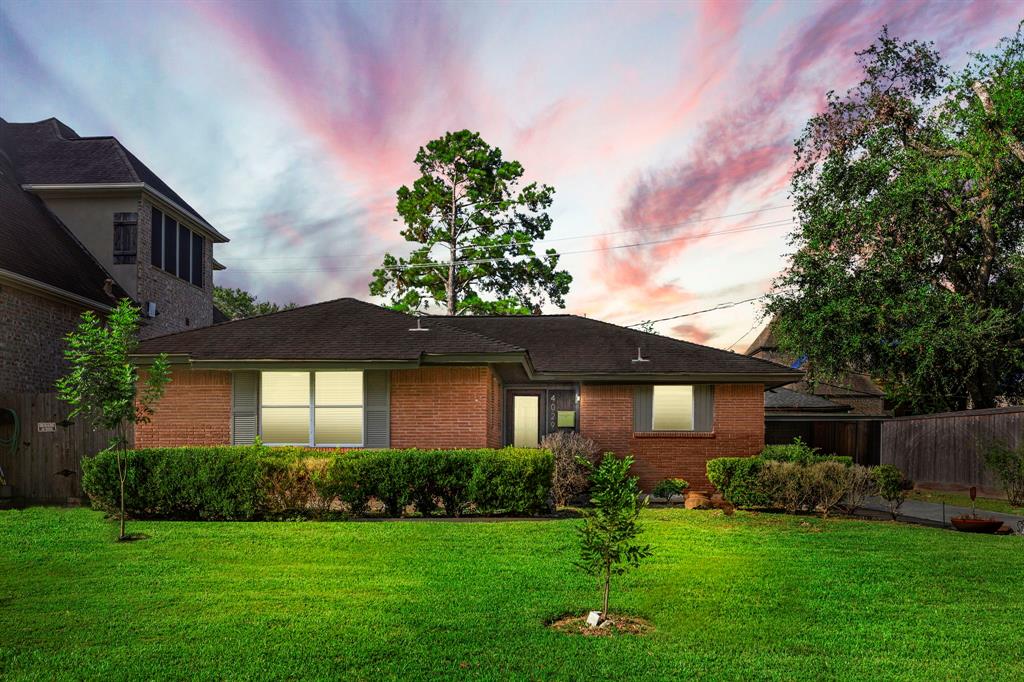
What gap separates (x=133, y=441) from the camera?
16109 millimetres

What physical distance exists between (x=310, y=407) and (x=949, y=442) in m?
16.6

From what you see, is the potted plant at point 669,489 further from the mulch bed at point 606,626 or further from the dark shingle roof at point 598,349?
the mulch bed at point 606,626

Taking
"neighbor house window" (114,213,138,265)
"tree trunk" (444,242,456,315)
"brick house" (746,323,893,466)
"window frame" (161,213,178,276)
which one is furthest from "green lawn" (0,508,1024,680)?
"tree trunk" (444,242,456,315)

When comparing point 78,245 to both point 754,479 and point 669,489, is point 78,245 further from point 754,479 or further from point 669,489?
point 754,479

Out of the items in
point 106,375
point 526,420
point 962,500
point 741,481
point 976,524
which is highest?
point 106,375

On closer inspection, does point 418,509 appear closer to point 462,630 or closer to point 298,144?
point 462,630

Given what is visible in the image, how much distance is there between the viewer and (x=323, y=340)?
16000 mm

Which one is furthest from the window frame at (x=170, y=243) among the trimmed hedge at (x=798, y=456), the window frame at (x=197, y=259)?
the trimmed hedge at (x=798, y=456)

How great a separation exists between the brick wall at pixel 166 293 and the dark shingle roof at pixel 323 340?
6514mm

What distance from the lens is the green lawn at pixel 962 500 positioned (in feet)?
54.7

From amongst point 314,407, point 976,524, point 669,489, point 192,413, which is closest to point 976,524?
point 976,524

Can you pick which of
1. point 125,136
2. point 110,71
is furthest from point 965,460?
point 125,136

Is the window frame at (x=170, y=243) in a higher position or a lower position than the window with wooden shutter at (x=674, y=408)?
higher

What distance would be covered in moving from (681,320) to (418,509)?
107ft
